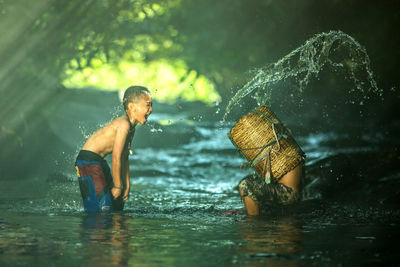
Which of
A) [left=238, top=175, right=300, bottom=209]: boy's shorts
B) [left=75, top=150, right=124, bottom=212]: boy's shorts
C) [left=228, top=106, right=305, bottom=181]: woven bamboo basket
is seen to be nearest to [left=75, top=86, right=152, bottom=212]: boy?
[left=75, top=150, right=124, bottom=212]: boy's shorts

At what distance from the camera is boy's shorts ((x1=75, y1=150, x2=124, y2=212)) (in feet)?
21.8

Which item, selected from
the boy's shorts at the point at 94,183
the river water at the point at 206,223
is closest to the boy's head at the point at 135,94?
the boy's shorts at the point at 94,183

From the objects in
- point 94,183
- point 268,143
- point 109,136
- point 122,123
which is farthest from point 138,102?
point 268,143

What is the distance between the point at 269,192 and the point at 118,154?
1691 mm

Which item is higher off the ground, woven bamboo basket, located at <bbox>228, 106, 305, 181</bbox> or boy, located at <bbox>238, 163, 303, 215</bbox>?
woven bamboo basket, located at <bbox>228, 106, 305, 181</bbox>

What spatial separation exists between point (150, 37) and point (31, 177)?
11.6m

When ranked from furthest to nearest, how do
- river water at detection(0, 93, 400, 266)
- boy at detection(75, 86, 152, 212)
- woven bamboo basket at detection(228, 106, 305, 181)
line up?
1. boy at detection(75, 86, 152, 212)
2. woven bamboo basket at detection(228, 106, 305, 181)
3. river water at detection(0, 93, 400, 266)

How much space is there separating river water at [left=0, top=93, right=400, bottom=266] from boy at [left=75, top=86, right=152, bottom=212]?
0.20 meters

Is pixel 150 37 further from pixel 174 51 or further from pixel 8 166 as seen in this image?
pixel 8 166

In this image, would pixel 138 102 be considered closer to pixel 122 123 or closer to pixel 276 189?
pixel 122 123

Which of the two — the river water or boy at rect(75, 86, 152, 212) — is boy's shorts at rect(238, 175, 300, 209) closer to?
the river water

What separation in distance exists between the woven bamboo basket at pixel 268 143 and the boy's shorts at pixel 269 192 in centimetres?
11

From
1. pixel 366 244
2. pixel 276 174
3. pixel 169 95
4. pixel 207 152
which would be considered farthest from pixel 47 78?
pixel 169 95

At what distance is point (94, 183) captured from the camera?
6.64 m
